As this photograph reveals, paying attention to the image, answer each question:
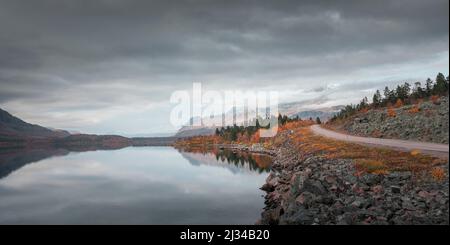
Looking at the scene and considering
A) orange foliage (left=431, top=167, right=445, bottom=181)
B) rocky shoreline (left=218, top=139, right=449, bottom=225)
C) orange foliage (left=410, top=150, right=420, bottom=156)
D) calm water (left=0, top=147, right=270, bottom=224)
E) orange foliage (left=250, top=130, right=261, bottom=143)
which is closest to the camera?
rocky shoreline (left=218, top=139, right=449, bottom=225)

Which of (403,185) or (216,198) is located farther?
(216,198)

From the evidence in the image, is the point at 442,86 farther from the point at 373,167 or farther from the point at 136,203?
the point at 136,203

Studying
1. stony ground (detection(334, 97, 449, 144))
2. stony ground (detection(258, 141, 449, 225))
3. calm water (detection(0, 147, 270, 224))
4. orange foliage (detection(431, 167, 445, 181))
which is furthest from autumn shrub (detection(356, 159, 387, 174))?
calm water (detection(0, 147, 270, 224))

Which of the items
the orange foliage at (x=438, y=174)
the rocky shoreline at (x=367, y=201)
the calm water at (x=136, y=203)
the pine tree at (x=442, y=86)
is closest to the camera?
the rocky shoreline at (x=367, y=201)

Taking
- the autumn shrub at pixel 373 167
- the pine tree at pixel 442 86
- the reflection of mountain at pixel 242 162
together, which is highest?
the pine tree at pixel 442 86

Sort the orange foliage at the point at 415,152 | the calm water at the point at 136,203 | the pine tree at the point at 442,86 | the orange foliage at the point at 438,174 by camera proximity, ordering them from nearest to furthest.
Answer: the pine tree at the point at 442,86
the orange foliage at the point at 438,174
the orange foliage at the point at 415,152
the calm water at the point at 136,203

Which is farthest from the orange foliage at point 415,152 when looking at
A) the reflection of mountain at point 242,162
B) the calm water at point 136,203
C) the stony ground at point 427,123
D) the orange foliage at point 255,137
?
the orange foliage at point 255,137

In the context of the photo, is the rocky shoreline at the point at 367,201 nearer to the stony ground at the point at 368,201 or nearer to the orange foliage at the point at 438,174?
the stony ground at the point at 368,201

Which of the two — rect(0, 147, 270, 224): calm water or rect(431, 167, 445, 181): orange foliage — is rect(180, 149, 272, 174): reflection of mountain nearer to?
rect(0, 147, 270, 224): calm water
